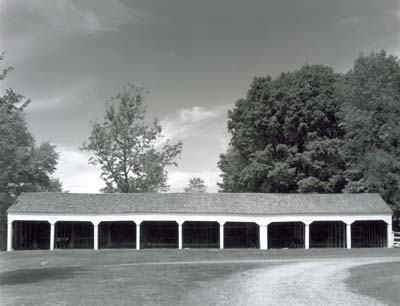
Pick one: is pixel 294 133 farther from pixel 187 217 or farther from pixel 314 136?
pixel 187 217

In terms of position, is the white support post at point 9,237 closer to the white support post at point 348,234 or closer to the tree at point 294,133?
the tree at point 294,133

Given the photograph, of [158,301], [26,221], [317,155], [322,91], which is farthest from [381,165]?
[158,301]

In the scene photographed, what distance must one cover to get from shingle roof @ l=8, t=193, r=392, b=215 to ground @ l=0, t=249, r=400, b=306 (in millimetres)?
8025

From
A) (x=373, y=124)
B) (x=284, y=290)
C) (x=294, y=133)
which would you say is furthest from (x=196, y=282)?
(x=294, y=133)

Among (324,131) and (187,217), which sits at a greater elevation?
(324,131)

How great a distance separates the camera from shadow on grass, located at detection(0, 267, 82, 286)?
17.1 m

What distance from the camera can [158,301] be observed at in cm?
1298

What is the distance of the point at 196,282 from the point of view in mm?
16656

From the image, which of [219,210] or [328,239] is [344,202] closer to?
[328,239]

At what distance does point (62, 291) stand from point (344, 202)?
84.4ft

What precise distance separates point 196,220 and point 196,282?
17.3 metres

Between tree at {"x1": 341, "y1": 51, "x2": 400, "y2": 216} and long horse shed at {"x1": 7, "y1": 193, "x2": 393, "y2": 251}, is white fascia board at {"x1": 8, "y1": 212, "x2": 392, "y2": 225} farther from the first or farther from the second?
tree at {"x1": 341, "y1": 51, "x2": 400, "y2": 216}

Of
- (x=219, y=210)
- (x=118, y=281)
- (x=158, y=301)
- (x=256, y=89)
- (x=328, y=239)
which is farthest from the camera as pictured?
(x=256, y=89)

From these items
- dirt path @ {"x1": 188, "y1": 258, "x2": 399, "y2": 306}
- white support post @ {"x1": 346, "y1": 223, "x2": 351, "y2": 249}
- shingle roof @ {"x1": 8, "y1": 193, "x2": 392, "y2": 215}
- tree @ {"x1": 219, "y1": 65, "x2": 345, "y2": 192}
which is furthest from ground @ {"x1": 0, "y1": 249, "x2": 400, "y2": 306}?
tree @ {"x1": 219, "y1": 65, "x2": 345, "y2": 192}
